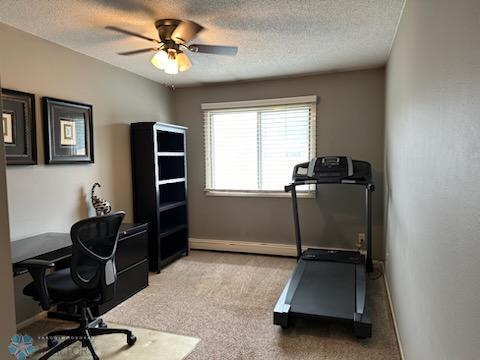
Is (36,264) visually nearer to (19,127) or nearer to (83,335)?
(83,335)

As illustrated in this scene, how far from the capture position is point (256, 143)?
468 centimetres

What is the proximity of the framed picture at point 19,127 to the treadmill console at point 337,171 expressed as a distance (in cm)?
265

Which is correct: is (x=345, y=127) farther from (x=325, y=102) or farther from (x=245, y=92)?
(x=245, y=92)

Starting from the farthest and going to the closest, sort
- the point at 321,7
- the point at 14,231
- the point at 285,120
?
the point at 285,120 < the point at 14,231 < the point at 321,7

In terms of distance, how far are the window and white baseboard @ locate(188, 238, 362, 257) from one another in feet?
2.39

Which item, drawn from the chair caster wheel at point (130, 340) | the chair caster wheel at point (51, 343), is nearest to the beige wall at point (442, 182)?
the chair caster wheel at point (130, 340)

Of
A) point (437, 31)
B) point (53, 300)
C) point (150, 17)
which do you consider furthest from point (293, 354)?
point (150, 17)

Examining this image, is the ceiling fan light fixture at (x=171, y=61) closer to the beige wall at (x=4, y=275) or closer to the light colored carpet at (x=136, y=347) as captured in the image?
the beige wall at (x=4, y=275)

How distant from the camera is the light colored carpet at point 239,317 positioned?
92.1 inches

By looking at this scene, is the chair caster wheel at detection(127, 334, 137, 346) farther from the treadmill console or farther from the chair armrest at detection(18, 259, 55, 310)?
the treadmill console

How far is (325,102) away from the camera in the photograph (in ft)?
14.0

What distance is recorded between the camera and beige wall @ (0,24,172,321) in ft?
8.90

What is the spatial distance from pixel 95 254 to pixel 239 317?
1.34 metres

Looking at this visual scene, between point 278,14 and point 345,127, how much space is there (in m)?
2.10
